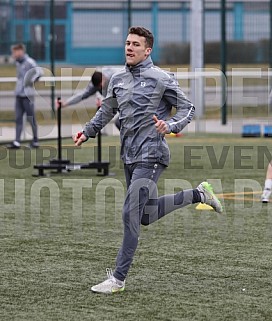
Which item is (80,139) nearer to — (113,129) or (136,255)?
(136,255)

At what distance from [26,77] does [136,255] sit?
1145 cm

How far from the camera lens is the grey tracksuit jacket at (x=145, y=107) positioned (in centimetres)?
783

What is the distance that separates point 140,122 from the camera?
7848mm

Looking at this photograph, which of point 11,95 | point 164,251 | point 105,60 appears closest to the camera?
point 164,251

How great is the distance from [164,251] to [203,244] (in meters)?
0.54

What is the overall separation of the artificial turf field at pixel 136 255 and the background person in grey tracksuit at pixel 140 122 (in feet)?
1.33

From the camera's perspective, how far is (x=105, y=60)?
109ft

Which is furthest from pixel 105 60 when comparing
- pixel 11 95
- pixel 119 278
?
pixel 119 278

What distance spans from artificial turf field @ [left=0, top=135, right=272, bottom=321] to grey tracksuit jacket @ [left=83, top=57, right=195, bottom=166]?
1009mm

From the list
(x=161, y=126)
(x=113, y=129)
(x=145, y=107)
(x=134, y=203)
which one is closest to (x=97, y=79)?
(x=145, y=107)

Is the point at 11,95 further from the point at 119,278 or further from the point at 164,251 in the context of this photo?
the point at 119,278

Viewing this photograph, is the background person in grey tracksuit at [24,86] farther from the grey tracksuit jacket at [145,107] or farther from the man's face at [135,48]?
the man's face at [135,48]

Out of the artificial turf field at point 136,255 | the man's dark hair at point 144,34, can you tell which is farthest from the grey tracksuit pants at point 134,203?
the man's dark hair at point 144,34

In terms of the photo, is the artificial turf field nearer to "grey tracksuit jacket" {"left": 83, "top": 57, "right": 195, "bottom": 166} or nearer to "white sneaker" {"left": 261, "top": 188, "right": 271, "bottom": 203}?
"white sneaker" {"left": 261, "top": 188, "right": 271, "bottom": 203}
